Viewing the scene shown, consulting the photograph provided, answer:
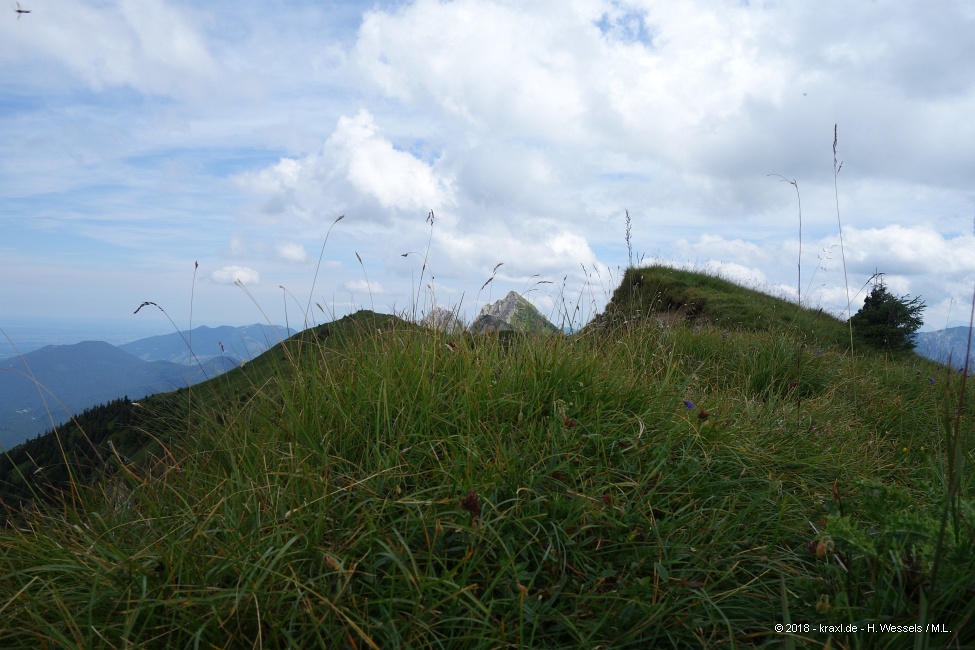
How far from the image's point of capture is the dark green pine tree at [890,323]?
10414 millimetres

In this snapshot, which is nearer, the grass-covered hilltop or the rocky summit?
the grass-covered hilltop

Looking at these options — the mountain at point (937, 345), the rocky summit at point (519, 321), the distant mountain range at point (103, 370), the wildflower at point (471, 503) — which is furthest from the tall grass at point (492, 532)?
the mountain at point (937, 345)

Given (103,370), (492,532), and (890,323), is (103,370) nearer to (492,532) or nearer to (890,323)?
(890,323)

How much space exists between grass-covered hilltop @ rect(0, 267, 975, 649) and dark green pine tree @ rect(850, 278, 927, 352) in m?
8.27

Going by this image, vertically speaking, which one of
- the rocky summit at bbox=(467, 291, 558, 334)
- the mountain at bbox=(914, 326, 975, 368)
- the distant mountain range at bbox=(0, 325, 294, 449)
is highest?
the mountain at bbox=(914, 326, 975, 368)

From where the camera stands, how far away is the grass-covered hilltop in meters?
1.87

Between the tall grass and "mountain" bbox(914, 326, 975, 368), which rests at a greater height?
"mountain" bbox(914, 326, 975, 368)

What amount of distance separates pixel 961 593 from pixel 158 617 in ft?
8.36

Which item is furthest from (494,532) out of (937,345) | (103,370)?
(103,370)

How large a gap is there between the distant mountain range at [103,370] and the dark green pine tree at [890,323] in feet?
34.8

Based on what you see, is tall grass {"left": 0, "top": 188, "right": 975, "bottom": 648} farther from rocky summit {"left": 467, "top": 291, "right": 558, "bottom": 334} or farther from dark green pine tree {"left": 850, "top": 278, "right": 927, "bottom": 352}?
dark green pine tree {"left": 850, "top": 278, "right": 927, "bottom": 352}

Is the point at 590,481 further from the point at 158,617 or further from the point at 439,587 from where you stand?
the point at 158,617

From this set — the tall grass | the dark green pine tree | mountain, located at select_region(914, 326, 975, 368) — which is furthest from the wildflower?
the dark green pine tree

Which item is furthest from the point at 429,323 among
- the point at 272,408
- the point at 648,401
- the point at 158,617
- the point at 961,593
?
the point at 961,593
